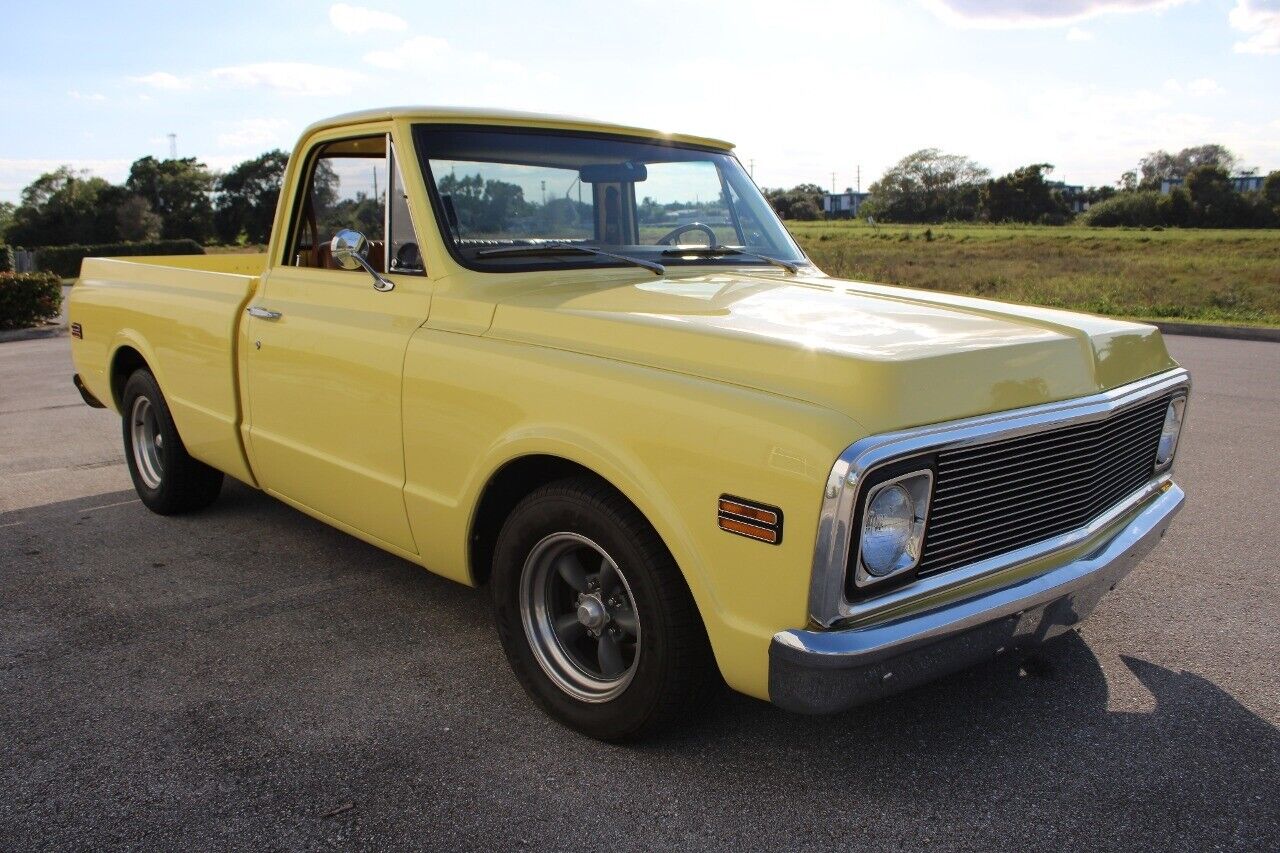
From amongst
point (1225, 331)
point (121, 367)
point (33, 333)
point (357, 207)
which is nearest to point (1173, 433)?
point (357, 207)

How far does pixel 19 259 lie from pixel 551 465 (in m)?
38.5

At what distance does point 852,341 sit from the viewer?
2.54 m

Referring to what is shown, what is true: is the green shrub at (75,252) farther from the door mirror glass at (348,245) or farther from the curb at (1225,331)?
the door mirror glass at (348,245)

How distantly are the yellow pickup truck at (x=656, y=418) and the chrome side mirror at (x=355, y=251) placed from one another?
1 cm

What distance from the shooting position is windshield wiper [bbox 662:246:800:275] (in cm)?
377

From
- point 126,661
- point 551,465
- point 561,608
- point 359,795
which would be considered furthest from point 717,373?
point 126,661

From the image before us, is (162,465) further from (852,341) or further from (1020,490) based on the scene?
(1020,490)

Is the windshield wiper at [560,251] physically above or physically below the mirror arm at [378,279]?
above

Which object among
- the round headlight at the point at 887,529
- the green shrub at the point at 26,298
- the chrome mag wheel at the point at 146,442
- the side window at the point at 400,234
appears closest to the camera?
the round headlight at the point at 887,529

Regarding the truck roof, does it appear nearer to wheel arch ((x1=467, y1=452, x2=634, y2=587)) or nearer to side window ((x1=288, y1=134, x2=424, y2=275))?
side window ((x1=288, y1=134, x2=424, y2=275))

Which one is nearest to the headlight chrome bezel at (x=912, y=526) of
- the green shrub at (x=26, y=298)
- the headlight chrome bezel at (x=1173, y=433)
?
the headlight chrome bezel at (x=1173, y=433)

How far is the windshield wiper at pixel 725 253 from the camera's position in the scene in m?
3.77

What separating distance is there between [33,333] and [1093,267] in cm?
3052

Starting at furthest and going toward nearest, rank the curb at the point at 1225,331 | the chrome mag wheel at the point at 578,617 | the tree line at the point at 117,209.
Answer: the tree line at the point at 117,209
the curb at the point at 1225,331
the chrome mag wheel at the point at 578,617
